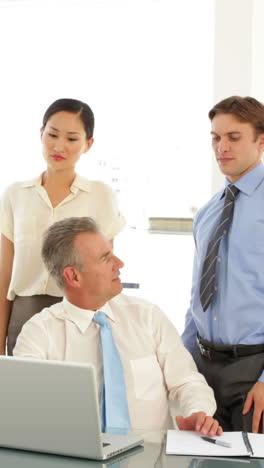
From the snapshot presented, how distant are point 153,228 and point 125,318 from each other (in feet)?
3.86

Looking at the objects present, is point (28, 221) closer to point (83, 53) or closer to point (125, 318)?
point (125, 318)

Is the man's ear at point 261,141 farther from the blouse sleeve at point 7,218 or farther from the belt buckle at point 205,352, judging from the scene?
the blouse sleeve at point 7,218

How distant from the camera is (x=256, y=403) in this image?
2291 mm

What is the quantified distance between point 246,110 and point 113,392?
1.01 meters

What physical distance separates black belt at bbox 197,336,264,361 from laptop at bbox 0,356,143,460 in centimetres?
78

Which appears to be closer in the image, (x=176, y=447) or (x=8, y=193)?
(x=176, y=447)

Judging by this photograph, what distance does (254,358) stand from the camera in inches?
92.4

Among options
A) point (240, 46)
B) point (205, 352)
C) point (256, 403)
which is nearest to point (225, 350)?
point (205, 352)

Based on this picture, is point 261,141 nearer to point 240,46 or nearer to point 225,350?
point 225,350

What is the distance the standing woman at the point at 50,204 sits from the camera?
9.30 ft

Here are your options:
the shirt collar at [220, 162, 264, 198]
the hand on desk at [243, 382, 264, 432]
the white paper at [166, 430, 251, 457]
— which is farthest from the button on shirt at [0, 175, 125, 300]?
the white paper at [166, 430, 251, 457]

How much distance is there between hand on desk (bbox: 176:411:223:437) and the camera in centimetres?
185

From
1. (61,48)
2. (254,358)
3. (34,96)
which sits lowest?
(254,358)

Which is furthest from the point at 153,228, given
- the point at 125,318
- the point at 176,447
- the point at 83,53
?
the point at 176,447
